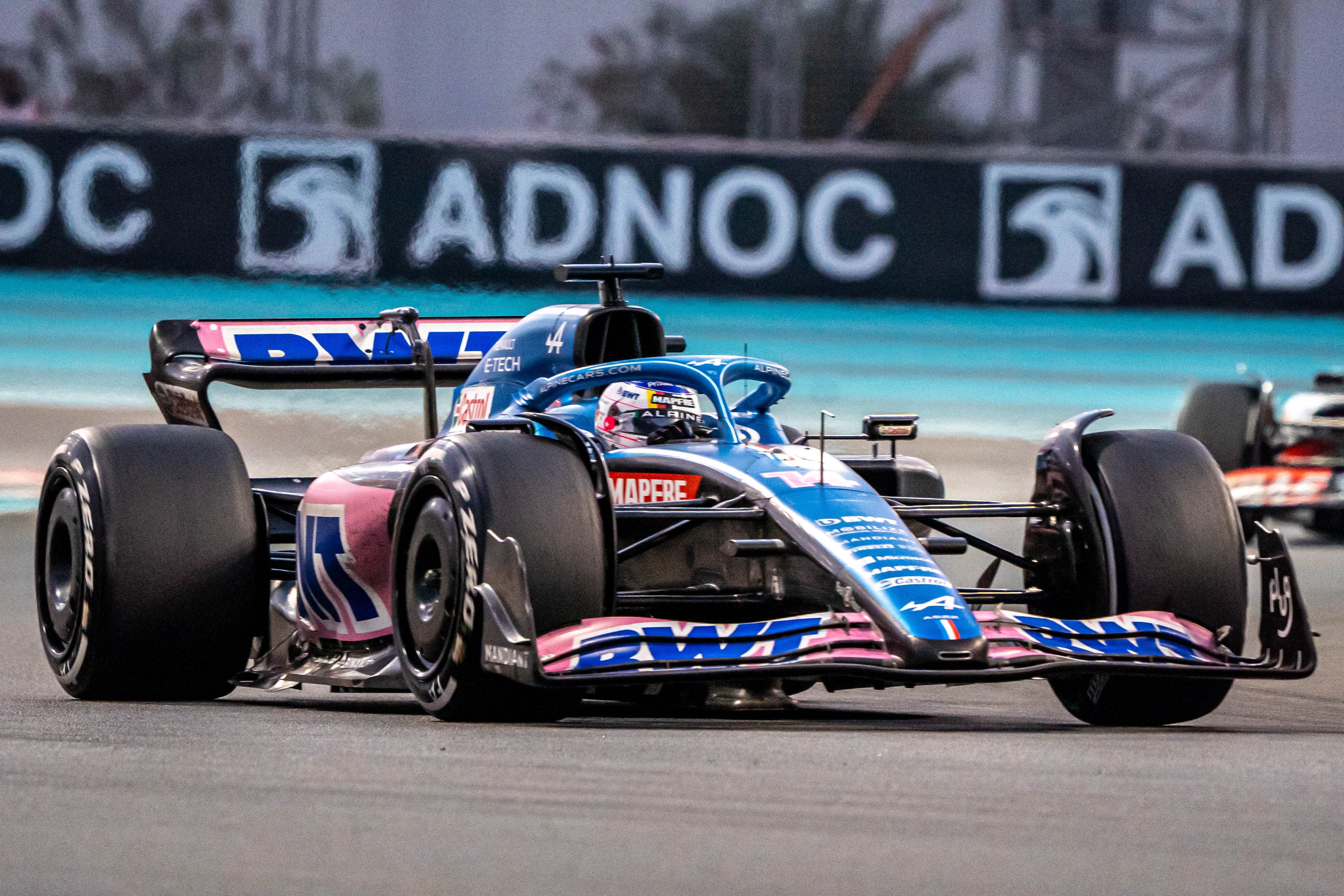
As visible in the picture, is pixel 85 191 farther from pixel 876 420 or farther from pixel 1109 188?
pixel 876 420

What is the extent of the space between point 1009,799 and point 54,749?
2346mm

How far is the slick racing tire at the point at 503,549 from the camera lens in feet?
20.3

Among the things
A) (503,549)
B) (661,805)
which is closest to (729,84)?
(503,549)

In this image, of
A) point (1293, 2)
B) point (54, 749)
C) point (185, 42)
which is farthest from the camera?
point (1293, 2)

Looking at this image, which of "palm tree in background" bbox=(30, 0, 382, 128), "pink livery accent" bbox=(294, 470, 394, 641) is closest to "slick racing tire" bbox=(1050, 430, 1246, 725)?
"pink livery accent" bbox=(294, 470, 394, 641)

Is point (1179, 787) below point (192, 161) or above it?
below

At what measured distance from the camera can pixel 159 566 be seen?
745 cm

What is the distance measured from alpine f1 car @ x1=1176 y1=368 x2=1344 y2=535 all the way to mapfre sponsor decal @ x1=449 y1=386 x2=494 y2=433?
297 inches

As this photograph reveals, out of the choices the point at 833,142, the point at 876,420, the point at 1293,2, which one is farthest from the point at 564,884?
the point at 1293,2

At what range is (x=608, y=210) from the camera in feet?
62.6

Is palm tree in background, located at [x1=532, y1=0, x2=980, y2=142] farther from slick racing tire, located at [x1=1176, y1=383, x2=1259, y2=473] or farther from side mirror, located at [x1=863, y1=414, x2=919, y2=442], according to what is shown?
side mirror, located at [x1=863, y1=414, x2=919, y2=442]

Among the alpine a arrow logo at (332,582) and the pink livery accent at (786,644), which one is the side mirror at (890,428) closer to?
the pink livery accent at (786,644)

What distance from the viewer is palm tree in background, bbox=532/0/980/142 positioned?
24.2 m

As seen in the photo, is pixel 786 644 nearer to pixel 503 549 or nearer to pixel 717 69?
pixel 503 549
